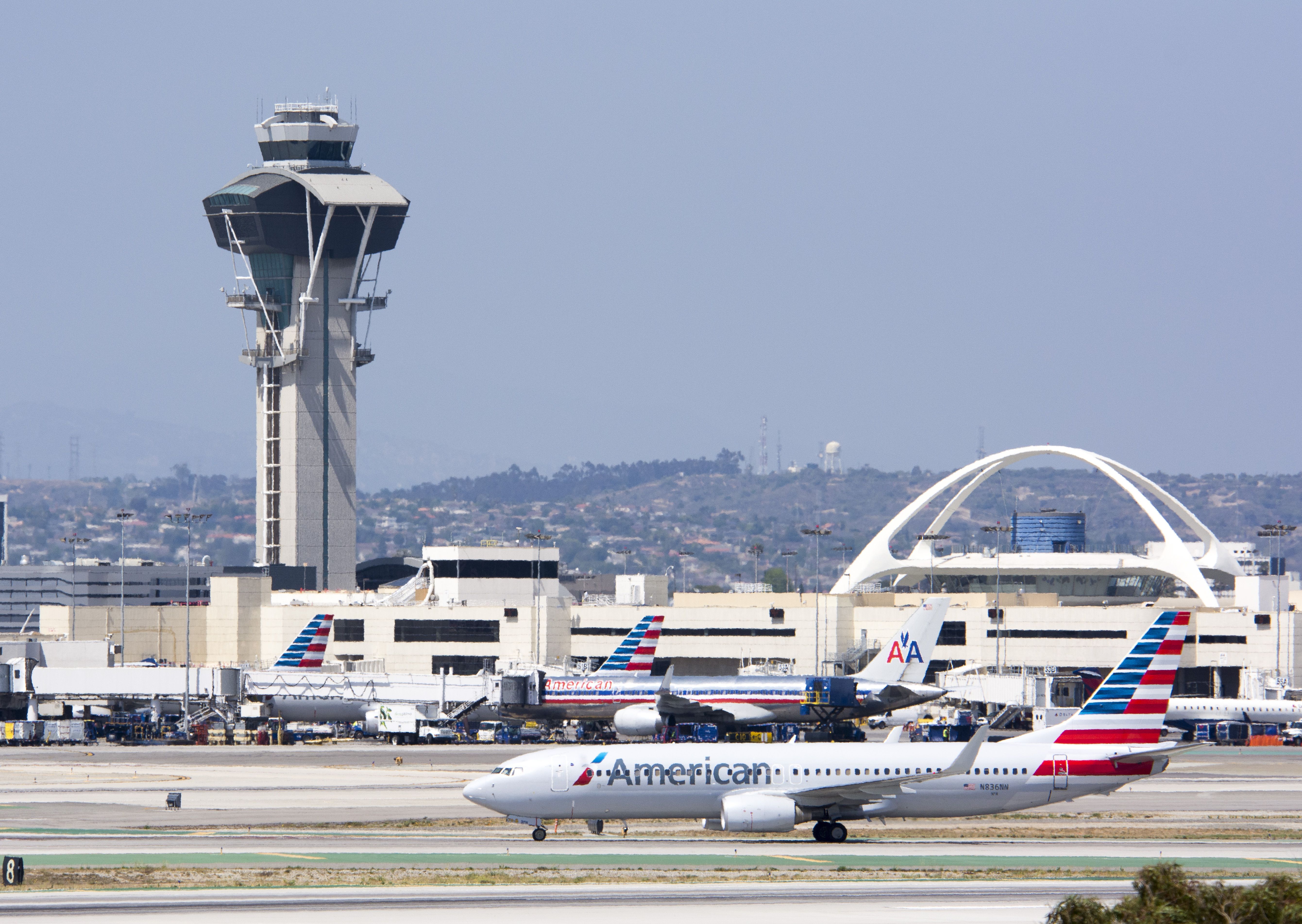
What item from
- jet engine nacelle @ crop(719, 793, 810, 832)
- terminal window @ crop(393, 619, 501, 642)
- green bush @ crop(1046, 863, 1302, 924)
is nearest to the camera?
green bush @ crop(1046, 863, 1302, 924)

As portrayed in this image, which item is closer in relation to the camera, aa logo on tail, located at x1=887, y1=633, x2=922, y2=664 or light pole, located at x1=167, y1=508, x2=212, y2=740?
aa logo on tail, located at x1=887, y1=633, x2=922, y2=664

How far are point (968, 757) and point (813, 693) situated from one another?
4809 cm

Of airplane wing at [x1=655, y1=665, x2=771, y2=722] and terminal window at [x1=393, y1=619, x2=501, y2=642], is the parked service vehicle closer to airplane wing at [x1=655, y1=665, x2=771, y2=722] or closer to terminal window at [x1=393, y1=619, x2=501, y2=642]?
airplane wing at [x1=655, y1=665, x2=771, y2=722]

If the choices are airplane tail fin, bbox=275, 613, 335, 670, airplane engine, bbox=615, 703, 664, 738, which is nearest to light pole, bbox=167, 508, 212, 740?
airplane tail fin, bbox=275, 613, 335, 670

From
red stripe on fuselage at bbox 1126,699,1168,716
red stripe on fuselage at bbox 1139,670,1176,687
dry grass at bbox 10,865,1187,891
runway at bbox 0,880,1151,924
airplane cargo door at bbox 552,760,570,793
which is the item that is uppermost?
red stripe on fuselage at bbox 1139,670,1176,687

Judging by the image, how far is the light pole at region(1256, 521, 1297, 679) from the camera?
14750 cm

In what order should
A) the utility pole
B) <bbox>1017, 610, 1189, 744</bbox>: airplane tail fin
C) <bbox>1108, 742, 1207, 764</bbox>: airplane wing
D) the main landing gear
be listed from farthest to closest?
1. the utility pole
2. <bbox>1017, 610, 1189, 744</bbox>: airplane tail fin
3. <bbox>1108, 742, 1207, 764</bbox>: airplane wing
4. the main landing gear

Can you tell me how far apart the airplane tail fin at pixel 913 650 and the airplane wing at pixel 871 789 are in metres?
46.9

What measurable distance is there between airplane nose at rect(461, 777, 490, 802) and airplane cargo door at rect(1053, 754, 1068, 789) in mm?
18929

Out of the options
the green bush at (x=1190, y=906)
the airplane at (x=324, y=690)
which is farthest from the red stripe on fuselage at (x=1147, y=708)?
the airplane at (x=324, y=690)

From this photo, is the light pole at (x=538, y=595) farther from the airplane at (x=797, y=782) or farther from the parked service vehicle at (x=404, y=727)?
the airplane at (x=797, y=782)

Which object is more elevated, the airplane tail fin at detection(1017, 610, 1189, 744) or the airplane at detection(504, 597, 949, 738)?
the airplane tail fin at detection(1017, 610, 1189, 744)

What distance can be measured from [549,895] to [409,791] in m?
33.4

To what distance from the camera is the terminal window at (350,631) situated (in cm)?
15488
